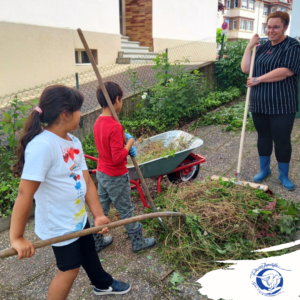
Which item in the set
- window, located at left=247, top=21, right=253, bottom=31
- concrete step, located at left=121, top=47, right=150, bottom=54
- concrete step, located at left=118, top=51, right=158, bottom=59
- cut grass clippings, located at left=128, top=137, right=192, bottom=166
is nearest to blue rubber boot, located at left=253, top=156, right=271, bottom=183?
cut grass clippings, located at left=128, top=137, right=192, bottom=166

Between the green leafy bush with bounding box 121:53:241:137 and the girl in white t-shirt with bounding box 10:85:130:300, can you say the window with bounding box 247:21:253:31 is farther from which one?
the girl in white t-shirt with bounding box 10:85:130:300

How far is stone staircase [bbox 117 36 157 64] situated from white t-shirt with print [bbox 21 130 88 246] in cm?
849

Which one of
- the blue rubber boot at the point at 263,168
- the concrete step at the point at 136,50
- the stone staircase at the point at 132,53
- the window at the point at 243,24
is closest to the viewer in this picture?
the blue rubber boot at the point at 263,168

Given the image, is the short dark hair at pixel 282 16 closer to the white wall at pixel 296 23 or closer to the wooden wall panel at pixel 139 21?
the white wall at pixel 296 23

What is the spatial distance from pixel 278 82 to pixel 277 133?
642 millimetres

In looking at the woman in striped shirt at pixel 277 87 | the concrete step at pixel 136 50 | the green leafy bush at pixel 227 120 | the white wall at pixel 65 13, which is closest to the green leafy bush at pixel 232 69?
the green leafy bush at pixel 227 120

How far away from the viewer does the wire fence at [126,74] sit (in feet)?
20.0

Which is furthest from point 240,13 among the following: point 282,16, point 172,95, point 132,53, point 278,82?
point 278,82

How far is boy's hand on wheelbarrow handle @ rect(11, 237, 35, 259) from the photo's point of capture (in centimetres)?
157

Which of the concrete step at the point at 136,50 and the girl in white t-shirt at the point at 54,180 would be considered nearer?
the girl in white t-shirt at the point at 54,180

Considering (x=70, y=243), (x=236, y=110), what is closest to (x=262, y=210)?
(x=70, y=243)

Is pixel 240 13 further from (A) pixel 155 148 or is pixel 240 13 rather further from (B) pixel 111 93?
(B) pixel 111 93

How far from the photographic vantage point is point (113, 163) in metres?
2.64

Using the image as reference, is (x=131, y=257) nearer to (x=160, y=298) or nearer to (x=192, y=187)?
(x=160, y=298)
